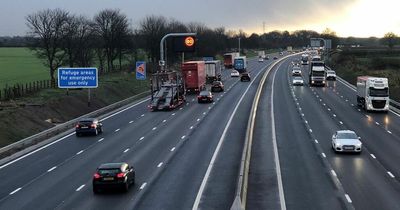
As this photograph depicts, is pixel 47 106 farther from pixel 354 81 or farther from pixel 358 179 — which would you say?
pixel 354 81

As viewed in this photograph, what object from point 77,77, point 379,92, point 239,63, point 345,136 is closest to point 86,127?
point 77,77

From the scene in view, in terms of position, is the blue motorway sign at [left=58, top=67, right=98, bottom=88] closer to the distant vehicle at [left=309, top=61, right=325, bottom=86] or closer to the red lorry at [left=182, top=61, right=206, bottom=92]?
the red lorry at [left=182, top=61, right=206, bottom=92]

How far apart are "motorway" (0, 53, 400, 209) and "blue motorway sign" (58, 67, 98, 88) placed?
4780mm

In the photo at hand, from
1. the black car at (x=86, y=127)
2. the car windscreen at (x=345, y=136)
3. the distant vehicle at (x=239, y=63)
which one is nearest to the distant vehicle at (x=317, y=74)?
the distant vehicle at (x=239, y=63)

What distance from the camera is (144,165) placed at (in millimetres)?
33062

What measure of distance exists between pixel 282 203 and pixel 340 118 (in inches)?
1305

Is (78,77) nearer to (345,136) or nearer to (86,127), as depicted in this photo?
(86,127)

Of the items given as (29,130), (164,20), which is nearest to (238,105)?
(29,130)

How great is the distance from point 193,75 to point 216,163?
4690 cm

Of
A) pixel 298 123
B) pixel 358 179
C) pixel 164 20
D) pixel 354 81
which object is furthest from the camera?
pixel 164 20

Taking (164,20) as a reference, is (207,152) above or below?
below

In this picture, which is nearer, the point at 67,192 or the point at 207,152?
the point at 67,192

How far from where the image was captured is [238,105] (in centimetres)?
6669

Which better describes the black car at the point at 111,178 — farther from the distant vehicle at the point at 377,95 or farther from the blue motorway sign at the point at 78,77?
the distant vehicle at the point at 377,95
